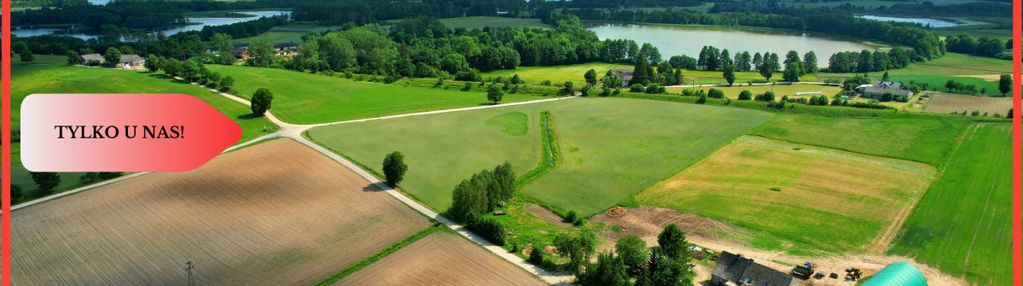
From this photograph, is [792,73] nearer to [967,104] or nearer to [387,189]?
[967,104]

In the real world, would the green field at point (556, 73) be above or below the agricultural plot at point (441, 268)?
above

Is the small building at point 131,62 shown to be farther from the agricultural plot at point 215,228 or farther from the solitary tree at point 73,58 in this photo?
the agricultural plot at point 215,228

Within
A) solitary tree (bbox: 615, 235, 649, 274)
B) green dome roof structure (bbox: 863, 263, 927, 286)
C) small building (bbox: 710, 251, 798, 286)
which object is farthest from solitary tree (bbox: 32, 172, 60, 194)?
green dome roof structure (bbox: 863, 263, 927, 286)

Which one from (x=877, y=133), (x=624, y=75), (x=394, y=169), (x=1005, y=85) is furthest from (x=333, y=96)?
(x=1005, y=85)

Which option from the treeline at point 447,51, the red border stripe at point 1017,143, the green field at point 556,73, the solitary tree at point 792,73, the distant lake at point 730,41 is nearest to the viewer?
the red border stripe at point 1017,143

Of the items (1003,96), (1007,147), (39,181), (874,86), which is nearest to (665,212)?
(1007,147)

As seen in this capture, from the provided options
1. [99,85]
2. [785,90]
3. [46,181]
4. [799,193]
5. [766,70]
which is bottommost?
[799,193]

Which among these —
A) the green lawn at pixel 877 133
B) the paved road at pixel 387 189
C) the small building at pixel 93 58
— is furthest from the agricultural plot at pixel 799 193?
the small building at pixel 93 58
